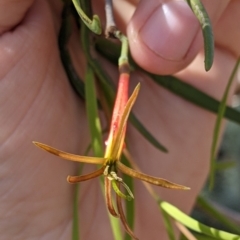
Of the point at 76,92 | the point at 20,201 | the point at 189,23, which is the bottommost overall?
the point at 20,201

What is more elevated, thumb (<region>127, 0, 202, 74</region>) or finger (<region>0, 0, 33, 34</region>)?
thumb (<region>127, 0, 202, 74</region>)

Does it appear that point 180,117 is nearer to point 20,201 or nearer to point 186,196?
point 186,196

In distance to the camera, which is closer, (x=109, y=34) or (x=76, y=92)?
(x=109, y=34)

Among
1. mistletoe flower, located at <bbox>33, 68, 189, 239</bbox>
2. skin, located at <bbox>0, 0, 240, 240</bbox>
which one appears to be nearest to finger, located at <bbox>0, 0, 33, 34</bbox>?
skin, located at <bbox>0, 0, 240, 240</bbox>

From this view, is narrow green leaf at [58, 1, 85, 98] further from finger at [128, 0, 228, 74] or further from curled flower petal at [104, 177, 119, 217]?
curled flower petal at [104, 177, 119, 217]

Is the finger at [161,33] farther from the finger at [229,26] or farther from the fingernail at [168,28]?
the finger at [229,26]

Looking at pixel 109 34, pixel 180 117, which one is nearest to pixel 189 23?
pixel 109 34

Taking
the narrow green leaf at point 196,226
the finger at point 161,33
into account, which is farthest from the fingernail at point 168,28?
the narrow green leaf at point 196,226
